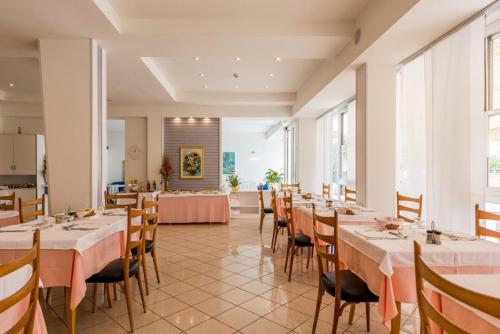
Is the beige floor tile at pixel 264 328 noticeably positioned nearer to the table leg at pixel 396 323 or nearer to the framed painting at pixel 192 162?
the table leg at pixel 396 323

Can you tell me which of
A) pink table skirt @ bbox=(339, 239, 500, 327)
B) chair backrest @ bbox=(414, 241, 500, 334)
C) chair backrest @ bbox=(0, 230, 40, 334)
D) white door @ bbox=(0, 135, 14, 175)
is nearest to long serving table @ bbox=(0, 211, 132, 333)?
chair backrest @ bbox=(0, 230, 40, 334)

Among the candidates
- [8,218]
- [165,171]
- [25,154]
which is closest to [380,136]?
[8,218]

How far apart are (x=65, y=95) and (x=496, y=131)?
4.97m

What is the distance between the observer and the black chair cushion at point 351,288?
85.7 inches

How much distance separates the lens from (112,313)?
9.55 feet

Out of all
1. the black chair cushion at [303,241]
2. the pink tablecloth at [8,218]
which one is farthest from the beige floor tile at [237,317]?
the pink tablecloth at [8,218]

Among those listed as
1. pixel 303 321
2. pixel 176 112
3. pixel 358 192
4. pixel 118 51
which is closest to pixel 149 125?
pixel 176 112

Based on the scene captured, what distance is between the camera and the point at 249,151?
614 inches

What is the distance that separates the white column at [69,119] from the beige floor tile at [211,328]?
229cm

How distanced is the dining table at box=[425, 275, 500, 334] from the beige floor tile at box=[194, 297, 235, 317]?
6.26ft

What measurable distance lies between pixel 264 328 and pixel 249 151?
43.1ft

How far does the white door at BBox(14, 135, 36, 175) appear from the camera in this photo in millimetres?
7816

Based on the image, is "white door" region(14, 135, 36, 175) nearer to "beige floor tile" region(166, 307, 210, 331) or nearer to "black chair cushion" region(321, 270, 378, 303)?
"beige floor tile" region(166, 307, 210, 331)

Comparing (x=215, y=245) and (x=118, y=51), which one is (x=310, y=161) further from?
(x=118, y=51)
